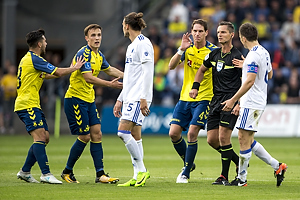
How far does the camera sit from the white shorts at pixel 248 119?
27.9ft

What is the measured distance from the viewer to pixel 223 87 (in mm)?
9164

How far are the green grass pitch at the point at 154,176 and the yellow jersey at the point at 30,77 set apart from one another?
4.24ft

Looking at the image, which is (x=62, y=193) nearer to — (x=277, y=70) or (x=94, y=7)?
(x=277, y=70)

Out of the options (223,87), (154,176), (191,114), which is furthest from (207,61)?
(154,176)

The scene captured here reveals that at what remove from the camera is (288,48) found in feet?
74.6

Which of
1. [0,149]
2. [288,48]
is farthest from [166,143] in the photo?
[288,48]

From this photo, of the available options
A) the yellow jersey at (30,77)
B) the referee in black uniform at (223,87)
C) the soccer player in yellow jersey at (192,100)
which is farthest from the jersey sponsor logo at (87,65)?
the referee in black uniform at (223,87)

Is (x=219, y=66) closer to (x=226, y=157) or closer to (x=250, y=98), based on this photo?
(x=250, y=98)

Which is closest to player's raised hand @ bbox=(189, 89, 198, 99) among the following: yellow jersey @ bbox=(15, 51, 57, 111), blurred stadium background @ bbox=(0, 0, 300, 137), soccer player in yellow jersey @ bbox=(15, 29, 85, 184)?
soccer player in yellow jersey @ bbox=(15, 29, 85, 184)

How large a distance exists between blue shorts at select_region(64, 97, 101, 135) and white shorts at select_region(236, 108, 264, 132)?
2.42 m

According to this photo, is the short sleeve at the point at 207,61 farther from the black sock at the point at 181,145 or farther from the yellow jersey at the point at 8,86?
the yellow jersey at the point at 8,86

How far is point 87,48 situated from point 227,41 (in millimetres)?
2281

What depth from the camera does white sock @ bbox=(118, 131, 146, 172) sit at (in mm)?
8547

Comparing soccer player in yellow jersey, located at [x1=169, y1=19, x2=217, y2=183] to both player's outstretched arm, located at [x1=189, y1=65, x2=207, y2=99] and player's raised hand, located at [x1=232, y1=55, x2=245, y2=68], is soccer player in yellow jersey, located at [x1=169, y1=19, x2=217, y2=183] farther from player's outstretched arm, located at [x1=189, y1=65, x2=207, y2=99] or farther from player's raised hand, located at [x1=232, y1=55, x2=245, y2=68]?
player's raised hand, located at [x1=232, y1=55, x2=245, y2=68]
